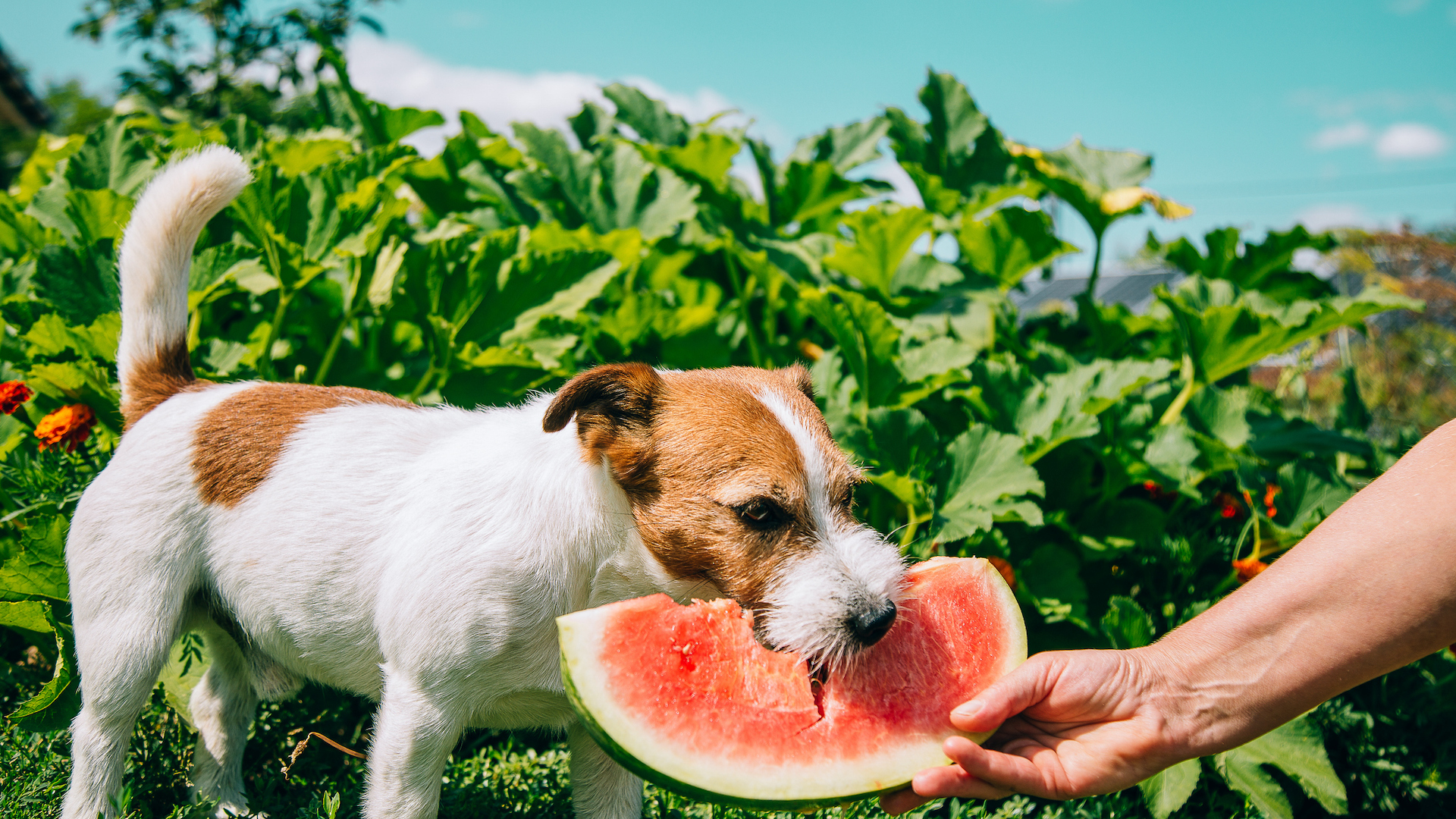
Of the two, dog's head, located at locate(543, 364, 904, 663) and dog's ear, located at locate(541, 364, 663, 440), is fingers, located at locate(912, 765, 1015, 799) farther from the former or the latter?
dog's ear, located at locate(541, 364, 663, 440)

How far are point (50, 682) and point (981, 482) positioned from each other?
2.96 m

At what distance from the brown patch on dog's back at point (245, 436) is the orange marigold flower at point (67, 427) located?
3.56 feet

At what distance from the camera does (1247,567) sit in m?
3.36

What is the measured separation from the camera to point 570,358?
350 cm

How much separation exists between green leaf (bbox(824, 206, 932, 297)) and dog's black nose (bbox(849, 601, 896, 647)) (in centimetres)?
227

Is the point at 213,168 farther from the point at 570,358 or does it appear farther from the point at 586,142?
the point at 586,142

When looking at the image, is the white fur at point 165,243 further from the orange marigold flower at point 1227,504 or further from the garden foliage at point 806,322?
the orange marigold flower at point 1227,504

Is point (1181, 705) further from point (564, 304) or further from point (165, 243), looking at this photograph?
point (165, 243)

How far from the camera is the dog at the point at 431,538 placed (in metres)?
1.87

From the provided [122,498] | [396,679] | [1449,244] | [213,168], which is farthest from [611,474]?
[1449,244]

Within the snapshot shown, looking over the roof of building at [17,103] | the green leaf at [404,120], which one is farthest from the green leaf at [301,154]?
the roof of building at [17,103]

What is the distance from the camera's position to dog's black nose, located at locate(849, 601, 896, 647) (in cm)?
175

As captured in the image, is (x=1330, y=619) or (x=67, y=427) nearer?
(x=1330, y=619)

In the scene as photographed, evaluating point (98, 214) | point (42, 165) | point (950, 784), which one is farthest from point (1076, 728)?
point (42, 165)
